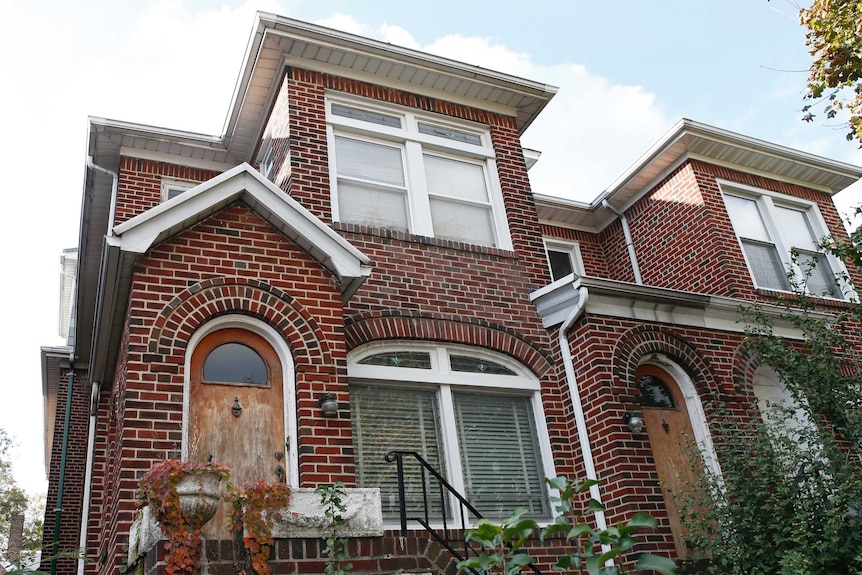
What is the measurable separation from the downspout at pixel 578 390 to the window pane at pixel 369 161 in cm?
275

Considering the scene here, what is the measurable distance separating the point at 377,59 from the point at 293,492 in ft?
20.8

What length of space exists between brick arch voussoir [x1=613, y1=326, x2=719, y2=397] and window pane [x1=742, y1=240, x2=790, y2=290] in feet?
10.5

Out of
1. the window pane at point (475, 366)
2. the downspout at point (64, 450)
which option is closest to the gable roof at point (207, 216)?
the window pane at point (475, 366)

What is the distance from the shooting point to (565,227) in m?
13.5

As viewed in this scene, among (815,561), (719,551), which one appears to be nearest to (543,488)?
(719,551)

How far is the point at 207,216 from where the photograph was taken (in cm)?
699

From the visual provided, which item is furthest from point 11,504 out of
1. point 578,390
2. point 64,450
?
point 578,390

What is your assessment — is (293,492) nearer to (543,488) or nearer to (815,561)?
(543,488)

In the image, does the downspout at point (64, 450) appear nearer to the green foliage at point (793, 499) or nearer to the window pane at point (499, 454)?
the window pane at point (499, 454)

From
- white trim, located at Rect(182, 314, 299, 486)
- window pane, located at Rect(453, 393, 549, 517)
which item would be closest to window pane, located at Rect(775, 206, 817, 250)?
window pane, located at Rect(453, 393, 549, 517)

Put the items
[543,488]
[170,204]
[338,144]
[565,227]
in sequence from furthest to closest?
[565,227] → [338,144] → [543,488] → [170,204]

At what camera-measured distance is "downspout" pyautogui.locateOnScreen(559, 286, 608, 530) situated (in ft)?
26.3

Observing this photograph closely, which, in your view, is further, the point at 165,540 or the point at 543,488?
the point at 543,488

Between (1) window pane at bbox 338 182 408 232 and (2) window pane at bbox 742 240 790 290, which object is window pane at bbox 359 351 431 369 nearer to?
(1) window pane at bbox 338 182 408 232
